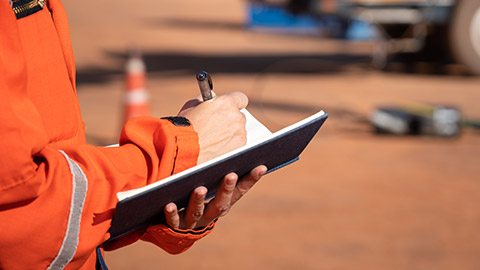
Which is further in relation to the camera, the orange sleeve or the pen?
the pen

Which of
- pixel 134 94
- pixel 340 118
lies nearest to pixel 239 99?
pixel 134 94

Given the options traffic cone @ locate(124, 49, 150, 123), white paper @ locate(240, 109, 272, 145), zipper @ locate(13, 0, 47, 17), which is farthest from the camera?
traffic cone @ locate(124, 49, 150, 123)

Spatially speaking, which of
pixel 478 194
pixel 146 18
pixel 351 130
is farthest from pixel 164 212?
pixel 146 18

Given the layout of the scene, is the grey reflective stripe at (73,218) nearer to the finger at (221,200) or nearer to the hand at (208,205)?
the hand at (208,205)

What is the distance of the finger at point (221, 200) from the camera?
1382mm

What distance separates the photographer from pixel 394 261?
12.2 ft

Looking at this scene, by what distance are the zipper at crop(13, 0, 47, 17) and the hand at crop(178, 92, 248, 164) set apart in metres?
0.36

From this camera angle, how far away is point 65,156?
3.89 ft

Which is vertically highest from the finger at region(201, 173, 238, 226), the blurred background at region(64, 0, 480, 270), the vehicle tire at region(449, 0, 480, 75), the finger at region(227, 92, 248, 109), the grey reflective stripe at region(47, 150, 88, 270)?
the finger at region(227, 92, 248, 109)

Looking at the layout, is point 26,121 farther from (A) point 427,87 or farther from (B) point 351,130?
(A) point 427,87

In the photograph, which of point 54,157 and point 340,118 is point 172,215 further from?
point 340,118

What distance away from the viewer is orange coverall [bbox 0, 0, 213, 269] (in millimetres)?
1063

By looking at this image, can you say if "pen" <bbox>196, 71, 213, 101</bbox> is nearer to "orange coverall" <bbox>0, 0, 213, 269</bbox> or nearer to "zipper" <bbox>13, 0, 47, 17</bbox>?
"orange coverall" <bbox>0, 0, 213, 269</bbox>

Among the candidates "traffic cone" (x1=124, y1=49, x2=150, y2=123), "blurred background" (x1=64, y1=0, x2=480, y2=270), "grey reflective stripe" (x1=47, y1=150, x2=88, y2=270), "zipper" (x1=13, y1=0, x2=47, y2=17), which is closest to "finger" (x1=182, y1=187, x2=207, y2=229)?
"grey reflective stripe" (x1=47, y1=150, x2=88, y2=270)
